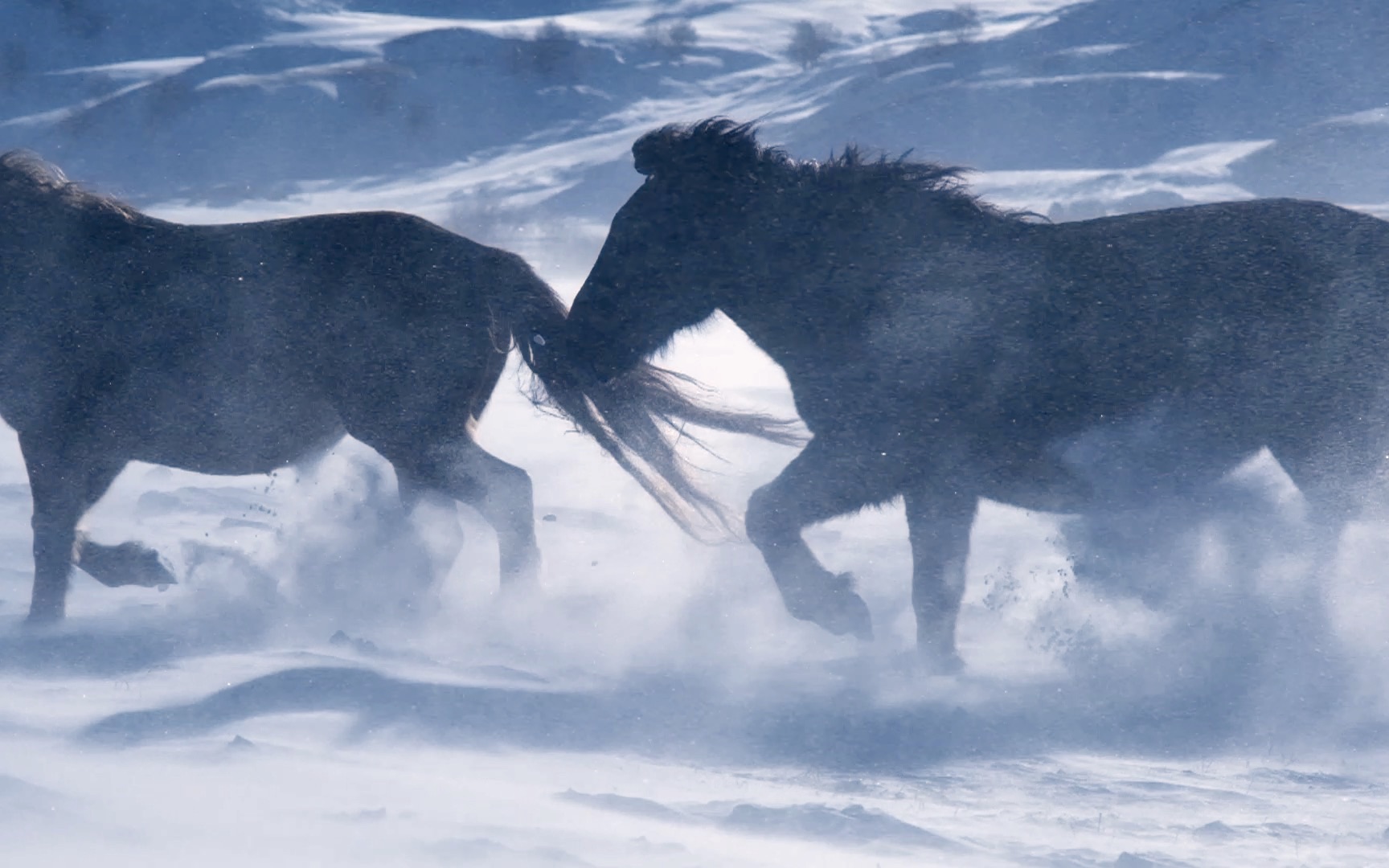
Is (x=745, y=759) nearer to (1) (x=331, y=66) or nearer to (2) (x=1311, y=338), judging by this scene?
(2) (x=1311, y=338)

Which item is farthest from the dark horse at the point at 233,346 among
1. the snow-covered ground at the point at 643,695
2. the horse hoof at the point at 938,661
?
the horse hoof at the point at 938,661

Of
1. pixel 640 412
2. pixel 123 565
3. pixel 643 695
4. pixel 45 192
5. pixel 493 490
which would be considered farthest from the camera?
pixel 640 412

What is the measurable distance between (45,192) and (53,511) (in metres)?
1.15

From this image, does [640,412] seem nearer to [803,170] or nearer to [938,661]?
[803,170]

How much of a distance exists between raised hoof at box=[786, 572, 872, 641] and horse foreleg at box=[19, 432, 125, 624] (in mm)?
2463

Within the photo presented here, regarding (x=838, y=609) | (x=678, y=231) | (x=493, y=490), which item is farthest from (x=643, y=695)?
(x=678, y=231)

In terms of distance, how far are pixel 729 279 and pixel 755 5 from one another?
29.3 metres

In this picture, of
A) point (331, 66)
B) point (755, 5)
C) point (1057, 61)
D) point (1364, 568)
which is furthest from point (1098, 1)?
point (1364, 568)

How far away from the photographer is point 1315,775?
3432mm

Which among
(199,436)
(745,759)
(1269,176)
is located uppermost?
(1269,176)

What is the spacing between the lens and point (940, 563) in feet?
14.2

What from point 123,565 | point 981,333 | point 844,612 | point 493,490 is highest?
point 981,333

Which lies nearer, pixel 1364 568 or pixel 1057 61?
pixel 1364 568

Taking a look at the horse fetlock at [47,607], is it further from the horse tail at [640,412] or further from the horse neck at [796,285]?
the horse neck at [796,285]
